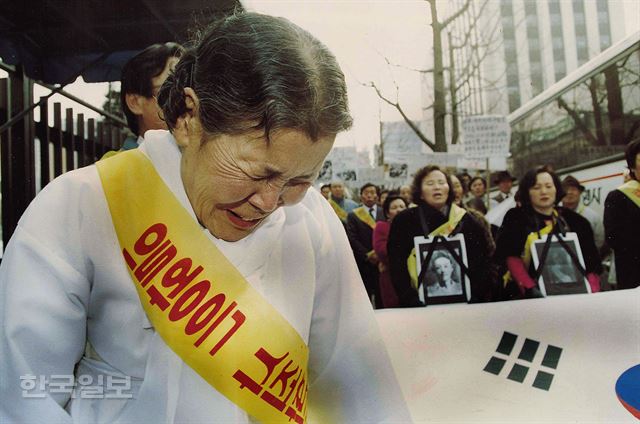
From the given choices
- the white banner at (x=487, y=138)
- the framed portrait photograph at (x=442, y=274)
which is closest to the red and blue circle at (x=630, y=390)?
the framed portrait photograph at (x=442, y=274)

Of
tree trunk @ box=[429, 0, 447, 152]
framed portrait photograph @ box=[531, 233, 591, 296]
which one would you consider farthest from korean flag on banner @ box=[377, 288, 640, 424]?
tree trunk @ box=[429, 0, 447, 152]

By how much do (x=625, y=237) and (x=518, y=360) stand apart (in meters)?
0.46

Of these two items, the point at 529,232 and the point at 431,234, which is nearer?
the point at 431,234

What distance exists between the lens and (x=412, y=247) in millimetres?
1417

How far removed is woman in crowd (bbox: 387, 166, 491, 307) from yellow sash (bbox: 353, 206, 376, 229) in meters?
0.14

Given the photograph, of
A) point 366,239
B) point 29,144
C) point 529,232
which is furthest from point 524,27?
point 29,144

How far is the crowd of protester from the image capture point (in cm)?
137

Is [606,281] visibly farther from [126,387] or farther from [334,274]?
[126,387]

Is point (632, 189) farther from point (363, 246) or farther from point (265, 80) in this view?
point (265, 80)

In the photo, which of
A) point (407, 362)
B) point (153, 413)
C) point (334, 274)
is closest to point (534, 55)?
point (407, 362)

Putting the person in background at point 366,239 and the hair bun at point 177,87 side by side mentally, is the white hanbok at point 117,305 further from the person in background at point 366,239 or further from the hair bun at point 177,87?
the person in background at point 366,239

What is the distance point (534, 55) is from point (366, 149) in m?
1.46

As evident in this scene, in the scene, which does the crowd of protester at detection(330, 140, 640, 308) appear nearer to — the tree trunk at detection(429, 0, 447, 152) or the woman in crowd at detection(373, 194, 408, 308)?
the woman in crowd at detection(373, 194, 408, 308)

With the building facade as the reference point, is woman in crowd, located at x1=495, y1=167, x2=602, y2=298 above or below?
below
